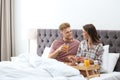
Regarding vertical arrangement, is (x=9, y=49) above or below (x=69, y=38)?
below

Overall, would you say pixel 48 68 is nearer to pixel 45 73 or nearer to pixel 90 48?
pixel 45 73

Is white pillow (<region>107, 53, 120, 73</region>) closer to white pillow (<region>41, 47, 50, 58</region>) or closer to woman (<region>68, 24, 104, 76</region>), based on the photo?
woman (<region>68, 24, 104, 76</region>)

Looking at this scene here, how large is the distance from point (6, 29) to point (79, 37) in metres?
2.00

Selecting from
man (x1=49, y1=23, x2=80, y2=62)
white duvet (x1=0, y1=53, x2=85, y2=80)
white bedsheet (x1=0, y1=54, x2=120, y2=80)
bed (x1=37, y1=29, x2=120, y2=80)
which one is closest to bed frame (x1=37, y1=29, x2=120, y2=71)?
bed (x1=37, y1=29, x2=120, y2=80)

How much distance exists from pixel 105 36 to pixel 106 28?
8.5 inches

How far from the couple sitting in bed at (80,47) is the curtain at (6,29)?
1.89 meters

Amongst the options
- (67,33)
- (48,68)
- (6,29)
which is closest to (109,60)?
(67,33)

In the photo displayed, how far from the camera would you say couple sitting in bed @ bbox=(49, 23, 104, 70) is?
349cm

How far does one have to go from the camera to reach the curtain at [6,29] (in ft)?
18.2

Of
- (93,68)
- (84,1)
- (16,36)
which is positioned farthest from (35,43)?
(93,68)

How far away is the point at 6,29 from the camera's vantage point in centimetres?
559

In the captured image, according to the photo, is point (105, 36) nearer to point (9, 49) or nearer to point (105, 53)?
point (105, 53)

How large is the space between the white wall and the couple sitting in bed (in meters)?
0.53

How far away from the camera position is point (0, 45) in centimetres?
559
